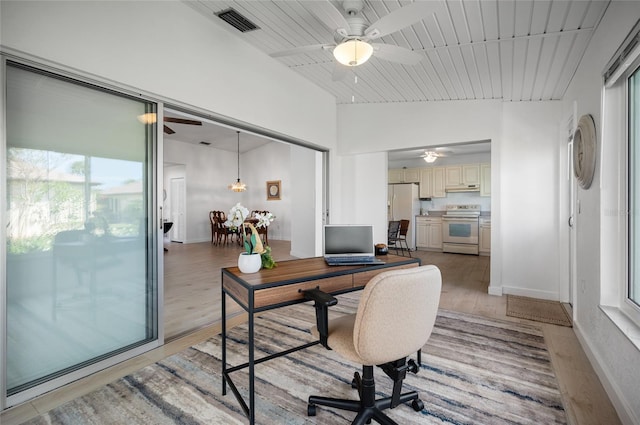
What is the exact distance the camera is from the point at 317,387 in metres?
1.93

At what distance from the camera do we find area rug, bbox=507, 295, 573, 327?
3.14m

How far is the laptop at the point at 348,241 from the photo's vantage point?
2.24 metres

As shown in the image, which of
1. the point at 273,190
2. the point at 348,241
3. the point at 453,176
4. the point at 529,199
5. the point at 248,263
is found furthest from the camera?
the point at 273,190

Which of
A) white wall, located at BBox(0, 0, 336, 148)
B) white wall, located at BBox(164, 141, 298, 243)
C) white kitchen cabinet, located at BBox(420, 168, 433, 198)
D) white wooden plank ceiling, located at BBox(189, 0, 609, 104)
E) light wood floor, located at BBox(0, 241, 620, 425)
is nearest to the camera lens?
light wood floor, located at BBox(0, 241, 620, 425)

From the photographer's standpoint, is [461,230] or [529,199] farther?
[461,230]

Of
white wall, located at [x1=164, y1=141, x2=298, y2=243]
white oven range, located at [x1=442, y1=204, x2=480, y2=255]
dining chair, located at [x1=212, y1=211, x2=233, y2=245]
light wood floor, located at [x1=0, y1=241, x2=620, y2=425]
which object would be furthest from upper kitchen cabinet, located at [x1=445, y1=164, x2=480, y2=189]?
dining chair, located at [x1=212, y1=211, x2=233, y2=245]

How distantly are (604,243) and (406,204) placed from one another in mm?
6190

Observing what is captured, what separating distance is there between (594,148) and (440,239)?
5885 mm

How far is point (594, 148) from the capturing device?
7.02ft

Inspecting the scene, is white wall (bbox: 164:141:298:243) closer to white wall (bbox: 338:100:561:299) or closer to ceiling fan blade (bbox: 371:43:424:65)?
white wall (bbox: 338:100:561:299)

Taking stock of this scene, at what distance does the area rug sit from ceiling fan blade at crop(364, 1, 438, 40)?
305 centimetres

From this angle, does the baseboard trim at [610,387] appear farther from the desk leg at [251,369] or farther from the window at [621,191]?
the desk leg at [251,369]

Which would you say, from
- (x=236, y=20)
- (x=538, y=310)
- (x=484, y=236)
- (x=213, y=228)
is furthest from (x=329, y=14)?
(x=213, y=228)

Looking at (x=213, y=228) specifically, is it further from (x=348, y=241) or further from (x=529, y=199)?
(x=529, y=199)
